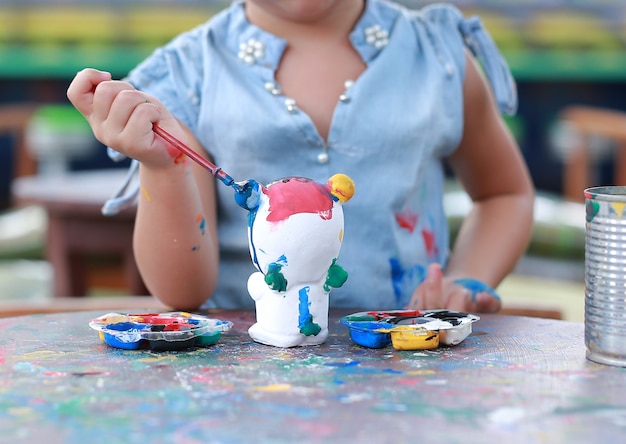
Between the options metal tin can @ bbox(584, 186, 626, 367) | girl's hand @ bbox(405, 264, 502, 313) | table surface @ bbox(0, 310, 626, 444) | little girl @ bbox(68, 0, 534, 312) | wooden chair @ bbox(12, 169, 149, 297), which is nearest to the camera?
table surface @ bbox(0, 310, 626, 444)

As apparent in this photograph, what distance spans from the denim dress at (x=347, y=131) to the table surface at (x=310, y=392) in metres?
0.37

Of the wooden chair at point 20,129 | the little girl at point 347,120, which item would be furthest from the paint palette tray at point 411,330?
the wooden chair at point 20,129

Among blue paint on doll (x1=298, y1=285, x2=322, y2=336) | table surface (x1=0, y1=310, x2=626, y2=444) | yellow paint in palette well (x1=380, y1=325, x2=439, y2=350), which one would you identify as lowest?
table surface (x1=0, y1=310, x2=626, y2=444)

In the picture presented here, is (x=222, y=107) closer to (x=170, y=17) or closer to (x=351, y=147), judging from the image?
(x=351, y=147)

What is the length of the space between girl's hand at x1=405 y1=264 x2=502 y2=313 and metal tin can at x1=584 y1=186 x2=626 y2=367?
0.26 m

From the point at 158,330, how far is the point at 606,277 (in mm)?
418

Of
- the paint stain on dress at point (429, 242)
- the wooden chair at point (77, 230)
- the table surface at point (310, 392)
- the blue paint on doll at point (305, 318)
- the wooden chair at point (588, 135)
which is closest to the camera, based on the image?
the table surface at point (310, 392)

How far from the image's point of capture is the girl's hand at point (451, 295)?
3.56ft

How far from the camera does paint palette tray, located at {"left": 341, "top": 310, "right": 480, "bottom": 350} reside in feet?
2.90

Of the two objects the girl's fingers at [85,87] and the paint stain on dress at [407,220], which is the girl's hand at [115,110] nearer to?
the girl's fingers at [85,87]

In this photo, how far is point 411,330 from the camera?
0.89 m

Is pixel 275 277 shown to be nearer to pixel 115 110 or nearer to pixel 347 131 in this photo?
pixel 115 110

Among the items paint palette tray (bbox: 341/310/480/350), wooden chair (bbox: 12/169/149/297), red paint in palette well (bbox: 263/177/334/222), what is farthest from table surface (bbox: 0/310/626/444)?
wooden chair (bbox: 12/169/149/297)

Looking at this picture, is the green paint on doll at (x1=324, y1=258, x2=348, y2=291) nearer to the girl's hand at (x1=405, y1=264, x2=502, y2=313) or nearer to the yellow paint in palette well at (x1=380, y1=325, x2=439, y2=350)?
the yellow paint in palette well at (x1=380, y1=325, x2=439, y2=350)
